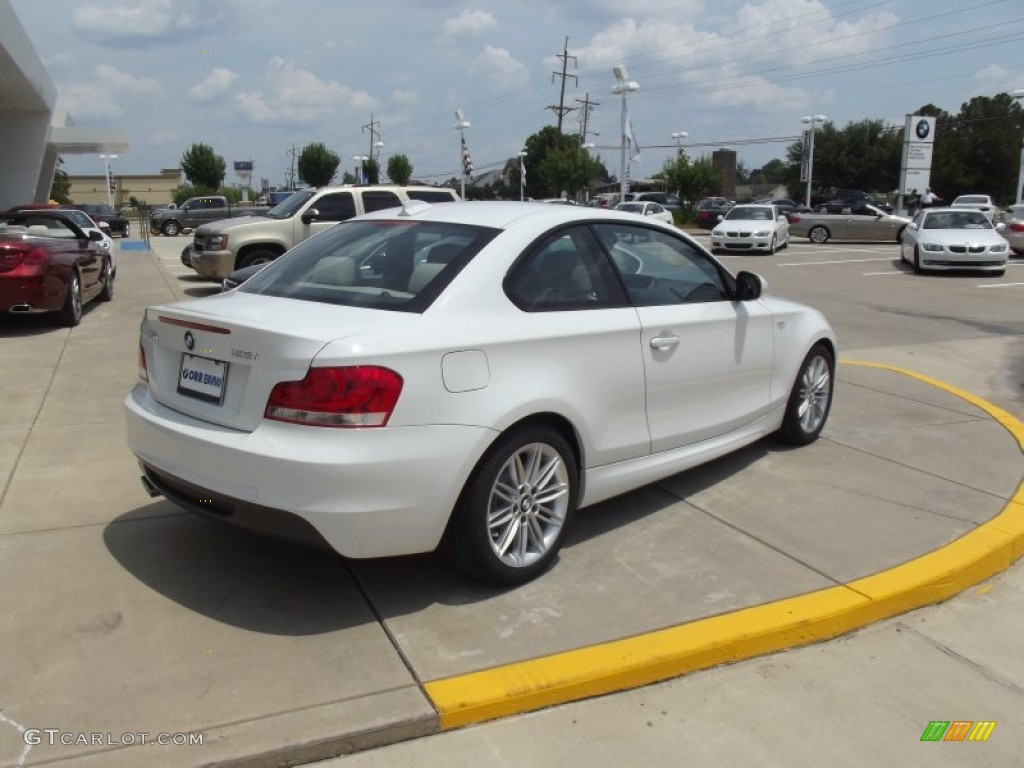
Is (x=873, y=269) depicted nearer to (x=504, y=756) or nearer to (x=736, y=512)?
(x=736, y=512)

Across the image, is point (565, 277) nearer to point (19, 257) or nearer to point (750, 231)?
point (19, 257)

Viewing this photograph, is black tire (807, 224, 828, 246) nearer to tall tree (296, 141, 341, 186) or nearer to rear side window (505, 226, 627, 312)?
rear side window (505, 226, 627, 312)

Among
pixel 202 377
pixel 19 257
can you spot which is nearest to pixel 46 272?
pixel 19 257

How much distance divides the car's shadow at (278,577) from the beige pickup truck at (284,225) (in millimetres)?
9743

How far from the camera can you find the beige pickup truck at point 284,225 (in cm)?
1382

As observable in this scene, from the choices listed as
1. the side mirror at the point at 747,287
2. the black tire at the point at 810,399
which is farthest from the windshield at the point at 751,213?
the side mirror at the point at 747,287

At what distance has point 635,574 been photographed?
13.3 ft

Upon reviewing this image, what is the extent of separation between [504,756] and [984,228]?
20.6 metres

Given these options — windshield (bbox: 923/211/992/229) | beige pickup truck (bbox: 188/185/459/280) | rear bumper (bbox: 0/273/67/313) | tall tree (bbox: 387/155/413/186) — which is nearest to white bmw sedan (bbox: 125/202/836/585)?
rear bumper (bbox: 0/273/67/313)

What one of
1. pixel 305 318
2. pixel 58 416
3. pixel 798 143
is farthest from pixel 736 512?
pixel 798 143

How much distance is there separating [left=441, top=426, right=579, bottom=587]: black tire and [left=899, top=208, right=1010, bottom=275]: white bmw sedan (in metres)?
17.7

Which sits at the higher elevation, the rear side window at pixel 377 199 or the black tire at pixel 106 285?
the rear side window at pixel 377 199

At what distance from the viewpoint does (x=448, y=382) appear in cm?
344

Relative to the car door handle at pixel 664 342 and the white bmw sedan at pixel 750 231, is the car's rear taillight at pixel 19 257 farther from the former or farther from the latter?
the white bmw sedan at pixel 750 231
